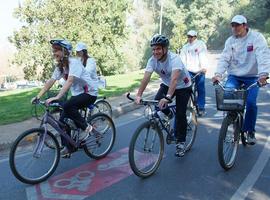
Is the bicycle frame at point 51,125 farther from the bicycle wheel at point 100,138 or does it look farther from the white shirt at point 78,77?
the white shirt at point 78,77

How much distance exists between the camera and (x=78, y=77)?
6.23 metres

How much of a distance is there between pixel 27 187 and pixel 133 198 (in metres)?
1.47

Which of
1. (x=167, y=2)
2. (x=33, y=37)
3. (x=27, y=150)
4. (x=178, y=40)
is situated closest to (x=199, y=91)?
(x=27, y=150)

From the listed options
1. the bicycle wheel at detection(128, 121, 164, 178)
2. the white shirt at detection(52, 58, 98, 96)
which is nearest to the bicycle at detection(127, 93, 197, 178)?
the bicycle wheel at detection(128, 121, 164, 178)

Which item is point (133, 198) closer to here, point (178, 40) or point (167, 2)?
point (178, 40)

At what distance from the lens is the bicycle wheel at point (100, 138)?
679 centimetres

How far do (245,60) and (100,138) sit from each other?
2551 millimetres

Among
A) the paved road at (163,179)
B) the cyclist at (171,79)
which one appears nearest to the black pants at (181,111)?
the cyclist at (171,79)

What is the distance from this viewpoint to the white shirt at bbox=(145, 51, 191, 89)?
6.09 m

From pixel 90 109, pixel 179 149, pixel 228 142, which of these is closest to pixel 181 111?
pixel 179 149

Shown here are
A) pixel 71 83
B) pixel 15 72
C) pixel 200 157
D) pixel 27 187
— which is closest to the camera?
pixel 27 187

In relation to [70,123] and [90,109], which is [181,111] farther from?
[90,109]

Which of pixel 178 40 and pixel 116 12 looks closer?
pixel 178 40

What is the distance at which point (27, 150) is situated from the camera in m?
5.74
